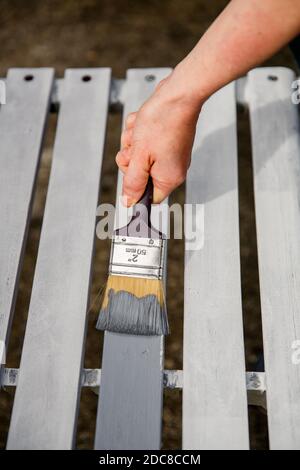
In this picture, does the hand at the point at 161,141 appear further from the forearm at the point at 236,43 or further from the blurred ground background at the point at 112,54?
the blurred ground background at the point at 112,54

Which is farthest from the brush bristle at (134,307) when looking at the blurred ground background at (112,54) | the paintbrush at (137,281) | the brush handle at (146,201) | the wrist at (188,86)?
the blurred ground background at (112,54)

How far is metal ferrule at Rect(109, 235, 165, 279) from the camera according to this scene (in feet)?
3.51

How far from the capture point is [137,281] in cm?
106

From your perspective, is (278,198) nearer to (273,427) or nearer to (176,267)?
(273,427)

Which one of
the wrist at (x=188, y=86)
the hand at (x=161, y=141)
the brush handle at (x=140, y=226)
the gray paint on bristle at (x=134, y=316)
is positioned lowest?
the gray paint on bristle at (x=134, y=316)

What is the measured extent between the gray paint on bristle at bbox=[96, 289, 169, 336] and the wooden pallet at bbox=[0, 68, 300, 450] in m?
0.02

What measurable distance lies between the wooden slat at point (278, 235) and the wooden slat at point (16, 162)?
50 centimetres

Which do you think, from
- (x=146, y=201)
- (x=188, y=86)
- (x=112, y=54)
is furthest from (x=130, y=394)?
(x=112, y=54)

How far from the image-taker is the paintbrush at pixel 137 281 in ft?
3.37

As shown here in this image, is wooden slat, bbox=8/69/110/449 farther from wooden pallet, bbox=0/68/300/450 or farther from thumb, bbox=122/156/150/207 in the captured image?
thumb, bbox=122/156/150/207

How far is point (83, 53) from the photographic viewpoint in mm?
2424

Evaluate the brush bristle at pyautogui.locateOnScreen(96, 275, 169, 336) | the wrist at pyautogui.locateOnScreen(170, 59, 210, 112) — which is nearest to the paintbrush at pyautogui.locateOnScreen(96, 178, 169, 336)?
the brush bristle at pyautogui.locateOnScreen(96, 275, 169, 336)

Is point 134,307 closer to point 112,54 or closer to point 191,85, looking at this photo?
point 191,85

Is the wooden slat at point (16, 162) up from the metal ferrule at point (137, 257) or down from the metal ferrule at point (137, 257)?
up
